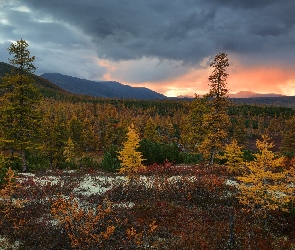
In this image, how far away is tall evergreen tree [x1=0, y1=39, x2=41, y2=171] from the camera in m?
25.4

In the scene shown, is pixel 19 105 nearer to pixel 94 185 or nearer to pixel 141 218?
pixel 94 185

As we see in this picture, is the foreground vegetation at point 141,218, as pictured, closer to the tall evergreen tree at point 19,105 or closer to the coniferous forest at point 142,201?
the coniferous forest at point 142,201

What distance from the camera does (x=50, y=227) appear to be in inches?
426

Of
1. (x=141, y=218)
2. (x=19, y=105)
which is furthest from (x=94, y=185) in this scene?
(x=19, y=105)

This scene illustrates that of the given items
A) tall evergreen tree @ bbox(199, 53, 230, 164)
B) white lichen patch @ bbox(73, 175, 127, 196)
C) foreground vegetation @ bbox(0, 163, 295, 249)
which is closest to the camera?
foreground vegetation @ bbox(0, 163, 295, 249)

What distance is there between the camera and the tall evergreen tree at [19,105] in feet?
83.2

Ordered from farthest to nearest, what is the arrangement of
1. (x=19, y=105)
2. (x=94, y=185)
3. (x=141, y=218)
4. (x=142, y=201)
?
(x=19, y=105)
(x=94, y=185)
(x=142, y=201)
(x=141, y=218)

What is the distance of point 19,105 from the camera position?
2569 cm

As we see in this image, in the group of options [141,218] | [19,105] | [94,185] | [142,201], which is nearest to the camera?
[141,218]

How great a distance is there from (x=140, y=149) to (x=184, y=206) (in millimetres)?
18222

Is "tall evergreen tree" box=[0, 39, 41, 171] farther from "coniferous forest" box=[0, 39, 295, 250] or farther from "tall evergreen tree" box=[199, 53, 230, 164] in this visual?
"tall evergreen tree" box=[199, 53, 230, 164]

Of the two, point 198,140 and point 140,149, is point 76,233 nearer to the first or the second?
point 140,149

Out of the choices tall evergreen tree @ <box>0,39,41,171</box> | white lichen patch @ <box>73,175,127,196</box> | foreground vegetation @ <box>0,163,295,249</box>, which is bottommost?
white lichen patch @ <box>73,175,127,196</box>

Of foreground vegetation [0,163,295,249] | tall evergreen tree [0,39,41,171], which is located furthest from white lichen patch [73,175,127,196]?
tall evergreen tree [0,39,41,171]
